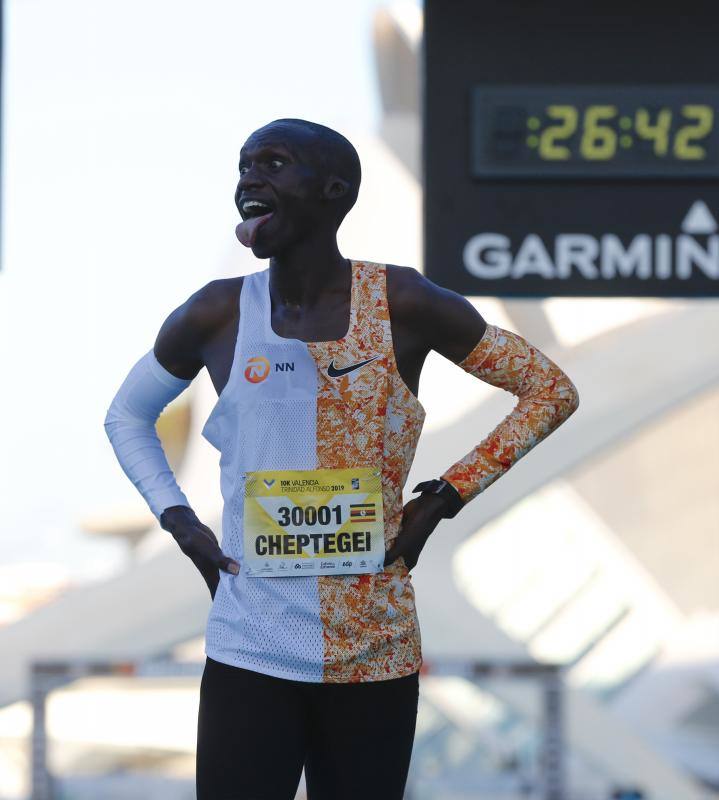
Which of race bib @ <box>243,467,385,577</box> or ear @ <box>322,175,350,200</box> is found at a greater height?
ear @ <box>322,175,350,200</box>

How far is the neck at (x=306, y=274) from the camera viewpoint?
7.91 ft

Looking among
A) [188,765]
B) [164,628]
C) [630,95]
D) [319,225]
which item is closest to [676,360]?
[164,628]

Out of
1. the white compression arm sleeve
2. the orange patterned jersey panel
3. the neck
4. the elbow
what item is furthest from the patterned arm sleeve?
the white compression arm sleeve

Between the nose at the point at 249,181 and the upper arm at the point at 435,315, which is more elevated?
the nose at the point at 249,181

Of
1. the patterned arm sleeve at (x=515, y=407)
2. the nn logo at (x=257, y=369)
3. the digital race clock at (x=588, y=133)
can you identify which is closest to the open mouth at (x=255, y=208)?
the nn logo at (x=257, y=369)

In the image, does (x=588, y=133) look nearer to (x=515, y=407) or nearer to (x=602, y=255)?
(x=602, y=255)

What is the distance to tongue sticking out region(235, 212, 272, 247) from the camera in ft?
7.68

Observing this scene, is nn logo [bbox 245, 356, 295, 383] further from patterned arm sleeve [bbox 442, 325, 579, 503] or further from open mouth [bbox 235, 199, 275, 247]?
patterned arm sleeve [bbox 442, 325, 579, 503]

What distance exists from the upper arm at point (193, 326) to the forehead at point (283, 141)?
0.80ft

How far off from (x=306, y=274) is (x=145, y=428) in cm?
41

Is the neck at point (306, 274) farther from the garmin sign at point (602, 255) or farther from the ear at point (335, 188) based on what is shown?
the garmin sign at point (602, 255)

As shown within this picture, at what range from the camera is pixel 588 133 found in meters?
4.82

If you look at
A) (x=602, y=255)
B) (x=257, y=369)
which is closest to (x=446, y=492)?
(x=257, y=369)

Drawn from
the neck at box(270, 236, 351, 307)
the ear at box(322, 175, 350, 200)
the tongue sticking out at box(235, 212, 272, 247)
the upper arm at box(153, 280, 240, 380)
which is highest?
the ear at box(322, 175, 350, 200)
